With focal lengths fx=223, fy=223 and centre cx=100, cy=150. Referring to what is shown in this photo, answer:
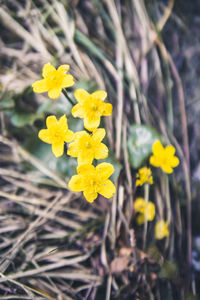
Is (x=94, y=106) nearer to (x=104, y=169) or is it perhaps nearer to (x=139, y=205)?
(x=104, y=169)

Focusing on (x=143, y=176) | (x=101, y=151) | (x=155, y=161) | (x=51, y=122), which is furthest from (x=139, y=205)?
(x=51, y=122)

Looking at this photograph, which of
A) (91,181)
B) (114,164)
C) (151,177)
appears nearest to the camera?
(91,181)

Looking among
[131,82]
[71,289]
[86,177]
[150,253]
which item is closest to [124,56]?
[131,82]

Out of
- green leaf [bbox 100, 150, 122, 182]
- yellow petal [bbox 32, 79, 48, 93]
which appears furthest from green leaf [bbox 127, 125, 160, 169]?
yellow petal [bbox 32, 79, 48, 93]

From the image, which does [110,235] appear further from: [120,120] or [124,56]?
[124,56]

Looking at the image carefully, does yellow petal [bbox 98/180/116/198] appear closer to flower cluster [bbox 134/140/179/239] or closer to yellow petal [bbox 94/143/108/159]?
yellow petal [bbox 94/143/108/159]

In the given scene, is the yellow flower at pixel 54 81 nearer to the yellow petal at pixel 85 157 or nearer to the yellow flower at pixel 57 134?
the yellow flower at pixel 57 134

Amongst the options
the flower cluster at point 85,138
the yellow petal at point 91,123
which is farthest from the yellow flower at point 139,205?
the yellow petal at point 91,123
